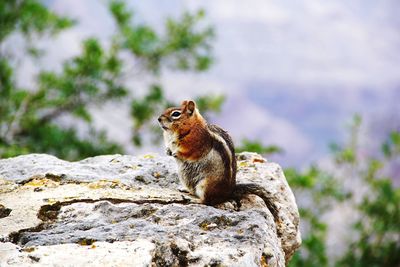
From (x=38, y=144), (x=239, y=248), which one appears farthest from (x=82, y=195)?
(x=38, y=144)

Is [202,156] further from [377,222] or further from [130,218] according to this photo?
[377,222]

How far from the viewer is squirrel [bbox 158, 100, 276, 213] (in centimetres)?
505

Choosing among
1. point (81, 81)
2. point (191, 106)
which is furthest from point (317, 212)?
point (191, 106)

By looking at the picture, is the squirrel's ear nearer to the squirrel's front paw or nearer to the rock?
the squirrel's front paw

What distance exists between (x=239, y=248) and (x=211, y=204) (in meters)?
0.99

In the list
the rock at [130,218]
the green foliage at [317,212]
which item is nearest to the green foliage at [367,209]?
the green foliage at [317,212]

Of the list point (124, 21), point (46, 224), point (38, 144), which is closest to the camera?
point (46, 224)

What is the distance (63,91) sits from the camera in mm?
13391

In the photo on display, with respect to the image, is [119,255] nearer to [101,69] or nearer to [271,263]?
[271,263]

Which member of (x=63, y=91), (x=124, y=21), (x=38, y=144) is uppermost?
(x=124, y=21)

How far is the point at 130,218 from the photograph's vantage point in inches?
171

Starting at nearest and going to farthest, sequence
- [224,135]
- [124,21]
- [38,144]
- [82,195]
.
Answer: [82,195]
[224,135]
[38,144]
[124,21]

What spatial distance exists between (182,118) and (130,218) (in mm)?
1411

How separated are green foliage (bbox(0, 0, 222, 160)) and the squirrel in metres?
7.64
